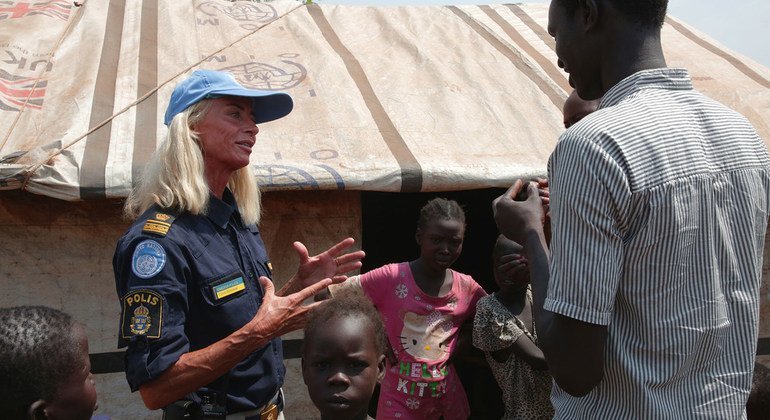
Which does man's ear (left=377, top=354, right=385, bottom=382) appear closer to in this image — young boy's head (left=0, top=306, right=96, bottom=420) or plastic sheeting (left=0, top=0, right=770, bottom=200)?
young boy's head (left=0, top=306, right=96, bottom=420)

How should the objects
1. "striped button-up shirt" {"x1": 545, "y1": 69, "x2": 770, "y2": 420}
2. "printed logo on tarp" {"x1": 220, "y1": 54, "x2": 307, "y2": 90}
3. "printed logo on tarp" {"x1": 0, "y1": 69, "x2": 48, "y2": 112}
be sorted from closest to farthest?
"striped button-up shirt" {"x1": 545, "y1": 69, "x2": 770, "y2": 420} < "printed logo on tarp" {"x1": 0, "y1": 69, "x2": 48, "y2": 112} < "printed logo on tarp" {"x1": 220, "y1": 54, "x2": 307, "y2": 90}

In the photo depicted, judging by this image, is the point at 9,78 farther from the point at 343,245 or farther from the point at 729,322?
the point at 729,322

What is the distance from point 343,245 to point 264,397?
560 mm

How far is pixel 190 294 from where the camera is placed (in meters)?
2.28

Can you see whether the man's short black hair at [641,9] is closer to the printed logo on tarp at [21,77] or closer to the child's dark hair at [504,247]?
the child's dark hair at [504,247]

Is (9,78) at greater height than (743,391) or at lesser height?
lesser

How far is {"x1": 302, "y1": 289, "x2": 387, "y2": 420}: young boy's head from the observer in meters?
2.41

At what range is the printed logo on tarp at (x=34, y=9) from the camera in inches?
185

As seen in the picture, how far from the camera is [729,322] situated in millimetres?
1513

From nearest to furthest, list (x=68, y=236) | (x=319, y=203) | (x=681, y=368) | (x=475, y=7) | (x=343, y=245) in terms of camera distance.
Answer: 1. (x=681, y=368)
2. (x=343, y=245)
3. (x=68, y=236)
4. (x=319, y=203)
5. (x=475, y=7)

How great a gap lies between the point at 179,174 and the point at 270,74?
2208 millimetres

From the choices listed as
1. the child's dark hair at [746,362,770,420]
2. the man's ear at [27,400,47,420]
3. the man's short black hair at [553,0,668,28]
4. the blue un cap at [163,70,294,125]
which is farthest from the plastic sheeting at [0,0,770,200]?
the man's short black hair at [553,0,668,28]

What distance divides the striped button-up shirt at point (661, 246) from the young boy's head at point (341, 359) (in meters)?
1.00

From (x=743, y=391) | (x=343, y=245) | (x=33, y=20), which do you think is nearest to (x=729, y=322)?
(x=743, y=391)
